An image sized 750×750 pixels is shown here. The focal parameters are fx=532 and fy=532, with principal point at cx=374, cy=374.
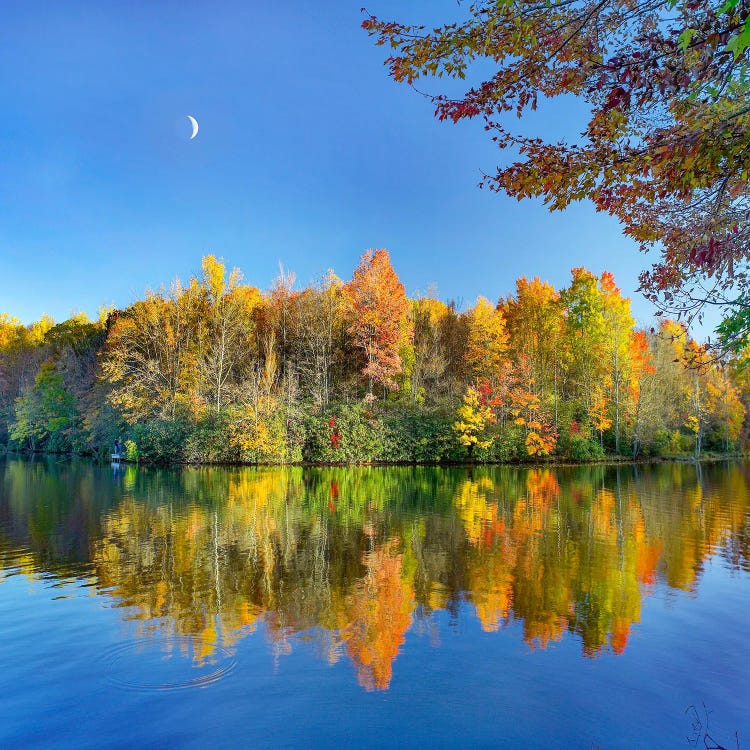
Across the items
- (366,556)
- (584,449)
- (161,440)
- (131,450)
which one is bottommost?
(366,556)

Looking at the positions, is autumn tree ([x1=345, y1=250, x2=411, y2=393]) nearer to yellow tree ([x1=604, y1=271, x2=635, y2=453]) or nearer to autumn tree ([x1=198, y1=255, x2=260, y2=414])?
autumn tree ([x1=198, y1=255, x2=260, y2=414])

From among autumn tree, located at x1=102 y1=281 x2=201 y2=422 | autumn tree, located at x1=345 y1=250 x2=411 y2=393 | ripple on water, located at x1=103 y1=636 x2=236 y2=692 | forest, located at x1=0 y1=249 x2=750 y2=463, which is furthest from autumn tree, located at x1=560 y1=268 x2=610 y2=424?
ripple on water, located at x1=103 y1=636 x2=236 y2=692

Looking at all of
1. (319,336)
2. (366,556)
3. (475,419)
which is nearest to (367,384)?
(319,336)

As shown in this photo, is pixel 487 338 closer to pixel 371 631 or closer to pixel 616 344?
pixel 616 344

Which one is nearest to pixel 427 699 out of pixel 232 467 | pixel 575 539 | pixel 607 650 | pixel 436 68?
pixel 607 650

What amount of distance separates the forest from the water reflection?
1254cm

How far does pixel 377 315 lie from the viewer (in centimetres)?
3666

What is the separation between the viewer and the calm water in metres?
4.84

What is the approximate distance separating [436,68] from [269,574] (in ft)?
26.0

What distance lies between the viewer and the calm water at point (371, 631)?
4840 mm

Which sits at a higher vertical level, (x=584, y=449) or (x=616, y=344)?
(x=616, y=344)

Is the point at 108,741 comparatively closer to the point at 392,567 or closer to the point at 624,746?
the point at 624,746

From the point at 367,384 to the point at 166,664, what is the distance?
3443cm

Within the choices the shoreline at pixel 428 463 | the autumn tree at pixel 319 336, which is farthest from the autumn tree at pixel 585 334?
the autumn tree at pixel 319 336
